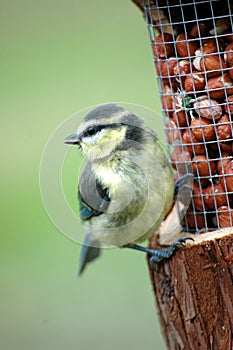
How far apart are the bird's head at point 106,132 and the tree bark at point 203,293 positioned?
41 centimetres

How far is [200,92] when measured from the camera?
99.1 inches

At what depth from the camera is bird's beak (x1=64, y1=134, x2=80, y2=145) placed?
2457 mm

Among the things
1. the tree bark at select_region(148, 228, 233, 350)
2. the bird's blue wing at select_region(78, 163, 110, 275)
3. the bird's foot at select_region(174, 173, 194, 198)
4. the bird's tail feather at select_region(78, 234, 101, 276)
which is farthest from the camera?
the bird's tail feather at select_region(78, 234, 101, 276)

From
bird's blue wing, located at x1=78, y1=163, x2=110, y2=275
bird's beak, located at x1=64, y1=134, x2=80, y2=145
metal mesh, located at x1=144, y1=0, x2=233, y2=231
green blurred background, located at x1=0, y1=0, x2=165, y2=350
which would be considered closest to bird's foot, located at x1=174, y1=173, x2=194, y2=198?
metal mesh, located at x1=144, y1=0, x2=233, y2=231

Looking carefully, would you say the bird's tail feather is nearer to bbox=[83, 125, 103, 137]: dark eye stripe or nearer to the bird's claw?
the bird's claw

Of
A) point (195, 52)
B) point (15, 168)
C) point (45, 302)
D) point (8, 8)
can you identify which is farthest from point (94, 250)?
point (8, 8)

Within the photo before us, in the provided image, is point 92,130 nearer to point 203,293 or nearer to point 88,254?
point 203,293

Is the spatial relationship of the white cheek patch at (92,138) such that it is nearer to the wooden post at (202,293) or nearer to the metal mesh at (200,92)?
the metal mesh at (200,92)

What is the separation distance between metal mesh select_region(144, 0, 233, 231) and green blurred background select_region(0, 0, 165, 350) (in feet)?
0.48

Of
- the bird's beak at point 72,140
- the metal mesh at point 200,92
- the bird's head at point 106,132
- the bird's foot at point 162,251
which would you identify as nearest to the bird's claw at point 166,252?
the bird's foot at point 162,251

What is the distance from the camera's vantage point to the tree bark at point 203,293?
2.41 metres

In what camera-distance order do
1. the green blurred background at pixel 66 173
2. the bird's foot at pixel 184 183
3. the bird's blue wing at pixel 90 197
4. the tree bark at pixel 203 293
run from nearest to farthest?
the tree bark at pixel 203 293 < the bird's blue wing at pixel 90 197 < the bird's foot at pixel 184 183 < the green blurred background at pixel 66 173

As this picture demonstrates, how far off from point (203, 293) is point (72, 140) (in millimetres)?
644

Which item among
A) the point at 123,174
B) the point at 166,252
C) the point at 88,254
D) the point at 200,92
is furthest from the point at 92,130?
the point at 88,254
